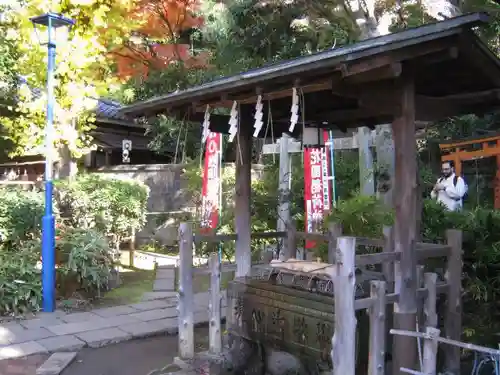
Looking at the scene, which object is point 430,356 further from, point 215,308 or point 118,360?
point 118,360

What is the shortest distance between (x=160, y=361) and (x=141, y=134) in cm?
1223

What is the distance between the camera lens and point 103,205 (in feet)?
36.0

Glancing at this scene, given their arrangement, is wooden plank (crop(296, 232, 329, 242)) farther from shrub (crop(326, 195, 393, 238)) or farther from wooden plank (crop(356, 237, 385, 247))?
shrub (crop(326, 195, 393, 238))

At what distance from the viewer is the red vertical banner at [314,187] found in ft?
28.4

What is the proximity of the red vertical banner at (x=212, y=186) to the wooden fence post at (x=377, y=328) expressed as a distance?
5.35 meters

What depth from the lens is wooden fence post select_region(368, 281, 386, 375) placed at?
14.5 ft

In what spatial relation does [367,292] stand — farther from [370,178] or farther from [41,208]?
[41,208]

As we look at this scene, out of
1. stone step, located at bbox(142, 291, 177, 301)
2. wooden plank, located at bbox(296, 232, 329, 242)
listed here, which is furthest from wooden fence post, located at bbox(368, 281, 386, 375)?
stone step, located at bbox(142, 291, 177, 301)

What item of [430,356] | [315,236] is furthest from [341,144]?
[430,356]

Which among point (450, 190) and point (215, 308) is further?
point (450, 190)

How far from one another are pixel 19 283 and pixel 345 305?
6041mm

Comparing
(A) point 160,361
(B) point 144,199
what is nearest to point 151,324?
(A) point 160,361

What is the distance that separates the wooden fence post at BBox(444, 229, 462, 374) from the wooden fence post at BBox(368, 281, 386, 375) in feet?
3.51

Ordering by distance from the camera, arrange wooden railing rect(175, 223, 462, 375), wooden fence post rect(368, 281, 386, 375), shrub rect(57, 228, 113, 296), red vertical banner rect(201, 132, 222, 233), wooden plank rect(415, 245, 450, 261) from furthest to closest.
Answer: red vertical banner rect(201, 132, 222, 233) → shrub rect(57, 228, 113, 296) → wooden plank rect(415, 245, 450, 261) → wooden fence post rect(368, 281, 386, 375) → wooden railing rect(175, 223, 462, 375)
